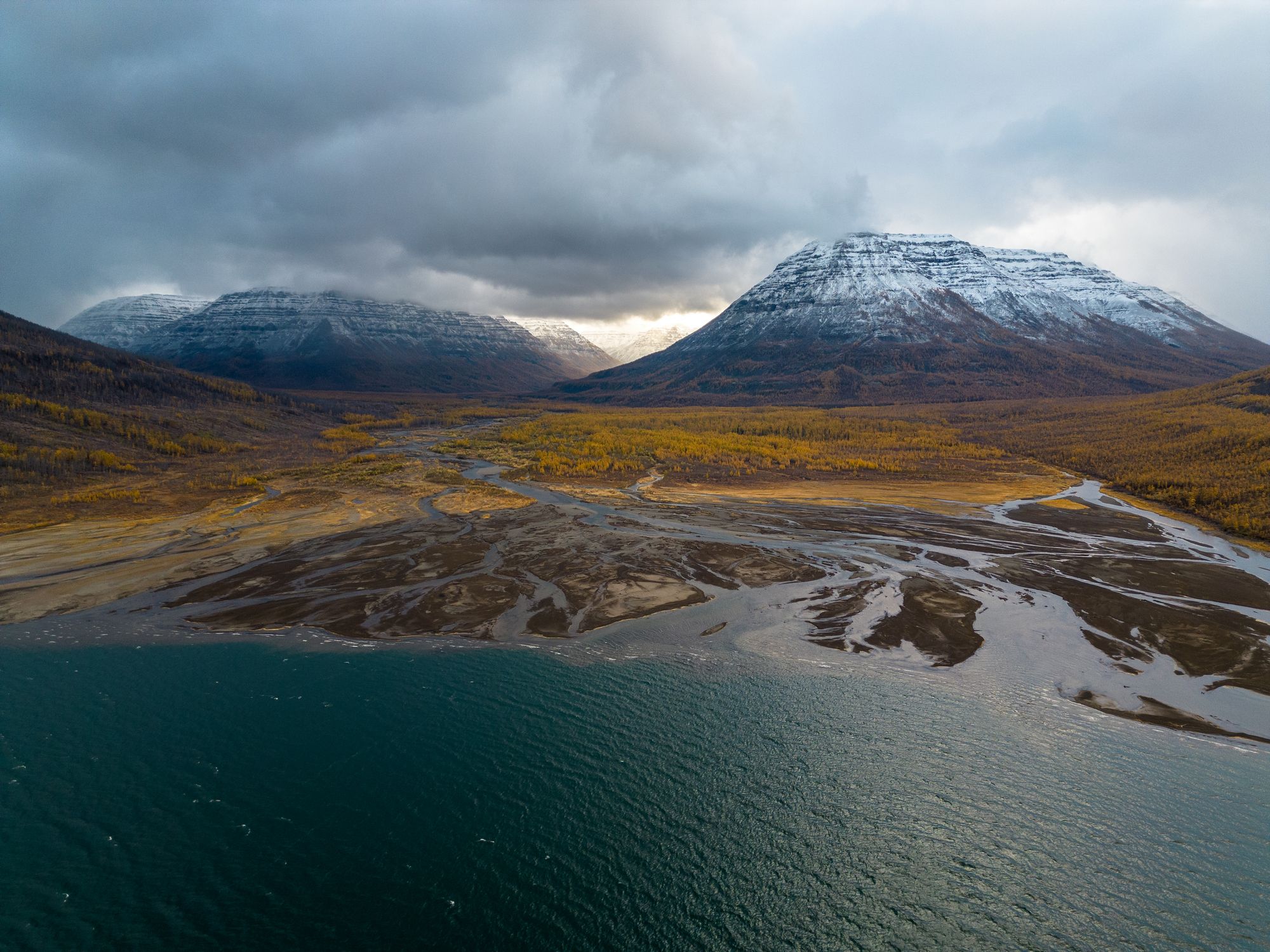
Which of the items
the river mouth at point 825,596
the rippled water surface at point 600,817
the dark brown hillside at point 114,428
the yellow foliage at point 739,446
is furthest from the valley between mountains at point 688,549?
the rippled water surface at point 600,817

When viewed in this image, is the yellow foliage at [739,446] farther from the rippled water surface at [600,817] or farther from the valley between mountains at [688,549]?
the rippled water surface at [600,817]

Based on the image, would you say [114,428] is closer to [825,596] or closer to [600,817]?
[825,596]

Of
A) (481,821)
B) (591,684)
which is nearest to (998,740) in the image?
(591,684)

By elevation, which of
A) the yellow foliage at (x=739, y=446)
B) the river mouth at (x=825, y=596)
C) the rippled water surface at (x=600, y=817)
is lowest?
the rippled water surface at (x=600, y=817)

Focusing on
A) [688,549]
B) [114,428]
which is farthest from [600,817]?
[114,428]

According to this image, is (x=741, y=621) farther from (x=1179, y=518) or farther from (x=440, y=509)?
(x=1179, y=518)

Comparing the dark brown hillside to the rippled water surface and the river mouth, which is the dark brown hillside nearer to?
the river mouth
